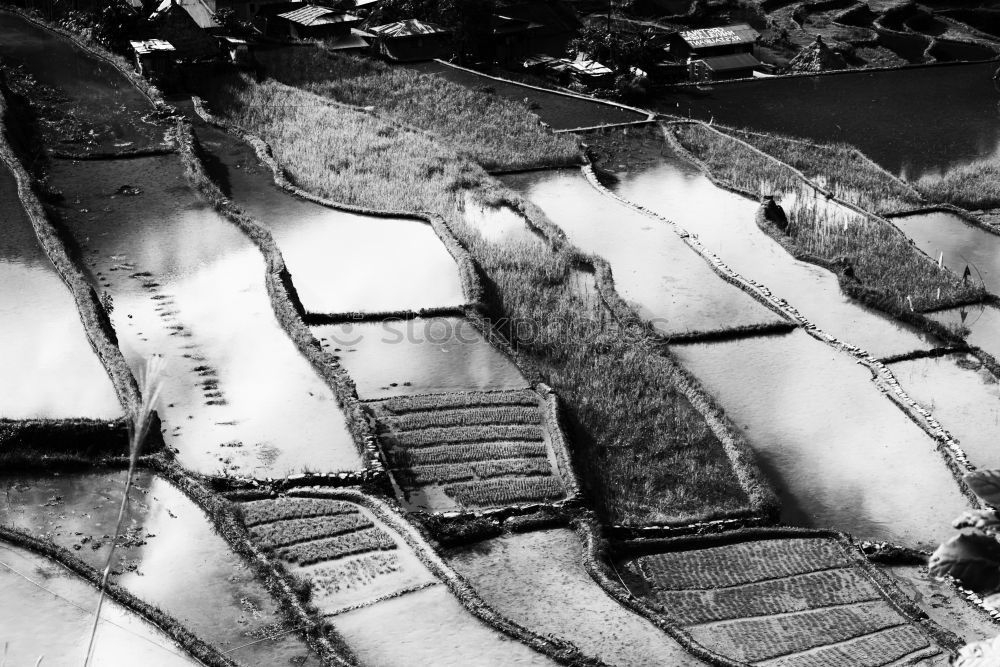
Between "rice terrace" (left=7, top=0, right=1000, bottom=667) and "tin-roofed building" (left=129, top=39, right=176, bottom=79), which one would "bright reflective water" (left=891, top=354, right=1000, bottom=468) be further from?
"tin-roofed building" (left=129, top=39, right=176, bottom=79)

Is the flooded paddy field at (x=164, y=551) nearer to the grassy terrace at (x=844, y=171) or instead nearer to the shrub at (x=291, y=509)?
the shrub at (x=291, y=509)

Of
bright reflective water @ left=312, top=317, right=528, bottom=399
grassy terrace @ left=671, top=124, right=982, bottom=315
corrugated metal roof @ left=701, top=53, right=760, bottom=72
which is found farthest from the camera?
corrugated metal roof @ left=701, top=53, right=760, bottom=72

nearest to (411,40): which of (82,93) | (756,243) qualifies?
(82,93)

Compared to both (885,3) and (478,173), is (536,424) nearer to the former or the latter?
(478,173)

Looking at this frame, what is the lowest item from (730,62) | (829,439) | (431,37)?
(829,439)

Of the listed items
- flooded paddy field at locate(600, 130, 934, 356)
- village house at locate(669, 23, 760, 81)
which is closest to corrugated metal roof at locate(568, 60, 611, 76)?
village house at locate(669, 23, 760, 81)

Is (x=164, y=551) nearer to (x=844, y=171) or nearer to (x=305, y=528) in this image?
(x=305, y=528)

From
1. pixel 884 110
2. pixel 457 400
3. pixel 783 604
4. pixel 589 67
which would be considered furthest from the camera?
pixel 589 67

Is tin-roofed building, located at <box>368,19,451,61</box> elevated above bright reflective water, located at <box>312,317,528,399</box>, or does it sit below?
above

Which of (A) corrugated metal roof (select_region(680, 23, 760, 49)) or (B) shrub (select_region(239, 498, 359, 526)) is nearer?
(B) shrub (select_region(239, 498, 359, 526))
